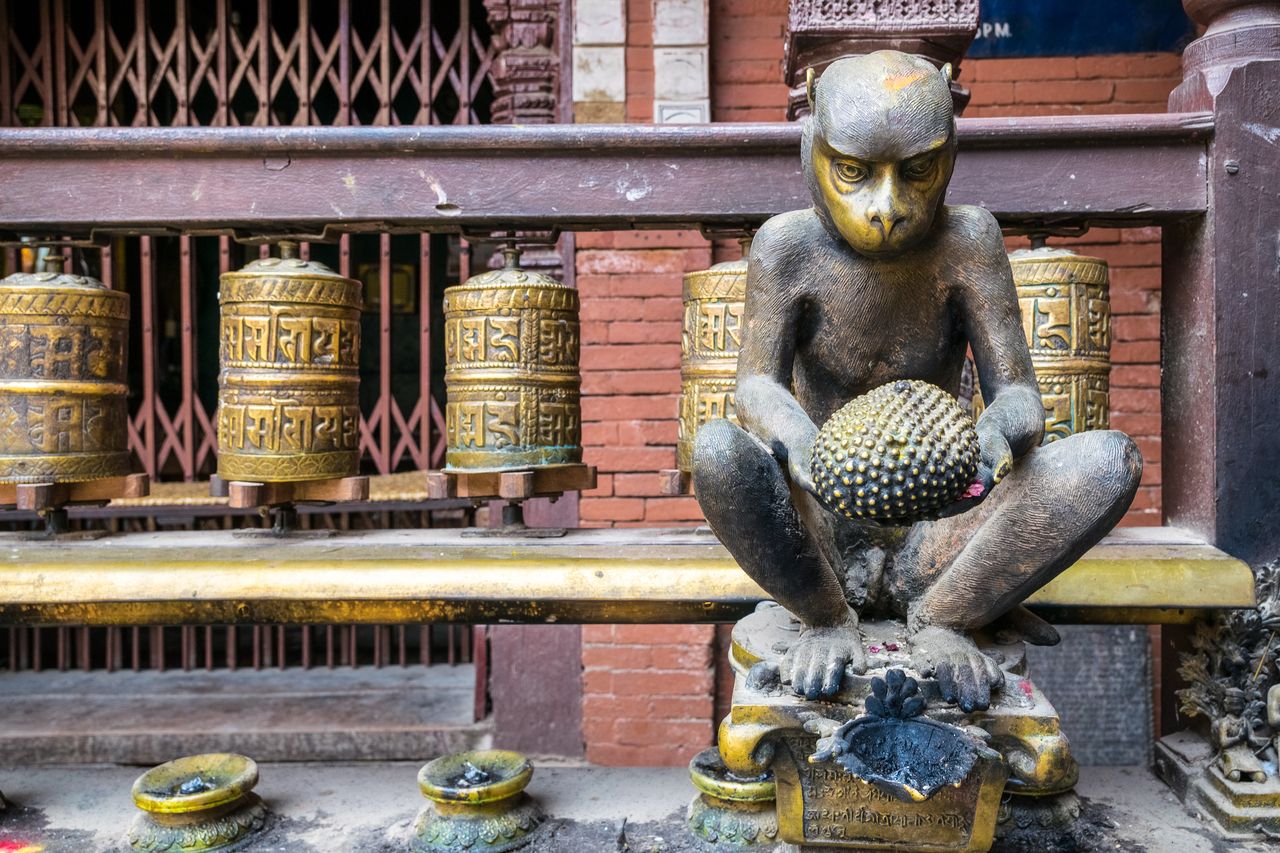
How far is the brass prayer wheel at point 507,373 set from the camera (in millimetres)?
2203

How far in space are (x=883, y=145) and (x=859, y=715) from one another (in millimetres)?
856

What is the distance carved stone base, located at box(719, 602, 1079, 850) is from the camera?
1432 millimetres

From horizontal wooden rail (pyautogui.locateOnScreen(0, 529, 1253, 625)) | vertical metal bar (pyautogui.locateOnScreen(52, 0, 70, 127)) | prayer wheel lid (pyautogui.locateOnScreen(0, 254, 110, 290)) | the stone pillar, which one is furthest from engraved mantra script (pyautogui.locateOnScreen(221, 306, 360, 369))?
vertical metal bar (pyautogui.locateOnScreen(52, 0, 70, 127))

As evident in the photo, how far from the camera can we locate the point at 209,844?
2.07m

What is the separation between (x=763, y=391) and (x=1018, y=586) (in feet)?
1.71

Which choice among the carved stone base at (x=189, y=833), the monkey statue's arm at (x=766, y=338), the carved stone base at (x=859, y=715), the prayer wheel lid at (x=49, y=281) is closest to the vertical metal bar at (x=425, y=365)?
the prayer wheel lid at (x=49, y=281)

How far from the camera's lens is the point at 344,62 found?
3.71 meters

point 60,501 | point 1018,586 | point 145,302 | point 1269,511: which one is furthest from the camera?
point 145,302

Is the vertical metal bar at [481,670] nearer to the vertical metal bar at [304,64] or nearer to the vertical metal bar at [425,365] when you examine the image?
the vertical metal bar at [425,365]

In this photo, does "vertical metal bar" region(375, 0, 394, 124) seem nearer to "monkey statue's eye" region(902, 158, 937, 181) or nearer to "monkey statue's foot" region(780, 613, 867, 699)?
"monkey statue's eye" region(902, 158, 937, 181)

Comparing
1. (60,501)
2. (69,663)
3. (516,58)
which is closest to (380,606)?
(60,501)

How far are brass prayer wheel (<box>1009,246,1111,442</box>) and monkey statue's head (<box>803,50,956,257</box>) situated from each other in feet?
2.23

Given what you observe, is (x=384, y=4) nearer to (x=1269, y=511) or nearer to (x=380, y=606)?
(x=380, y=606)

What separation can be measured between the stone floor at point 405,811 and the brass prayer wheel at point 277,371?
0.82 meters
